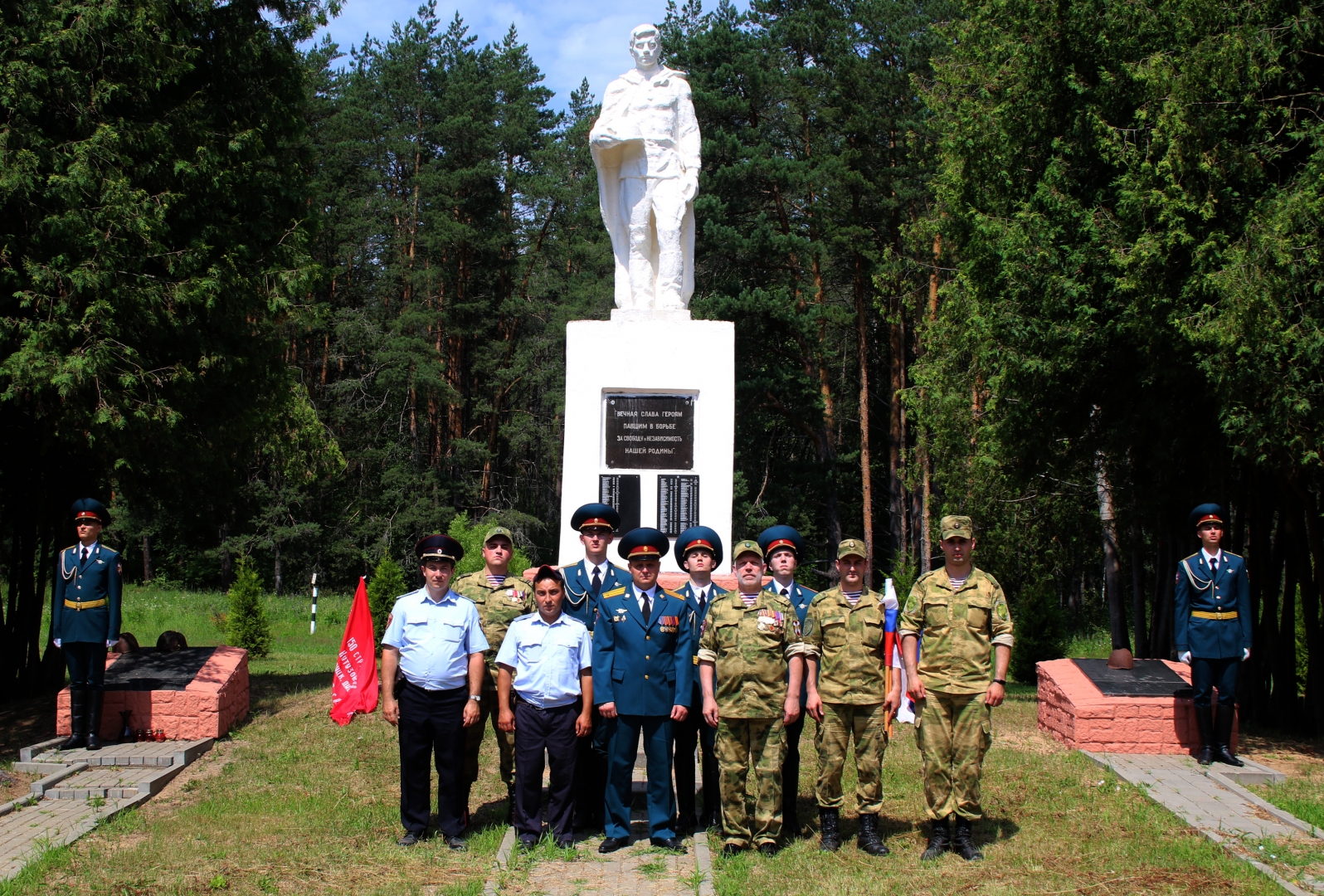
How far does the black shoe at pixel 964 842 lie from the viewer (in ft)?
18.4

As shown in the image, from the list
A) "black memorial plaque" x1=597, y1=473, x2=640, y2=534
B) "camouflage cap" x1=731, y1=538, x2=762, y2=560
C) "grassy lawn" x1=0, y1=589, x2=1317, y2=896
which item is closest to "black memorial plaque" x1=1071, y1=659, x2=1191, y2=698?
"grassy lawn" x1=0, y1=589, x2=1317, y2=896

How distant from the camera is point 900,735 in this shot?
29.9 feet

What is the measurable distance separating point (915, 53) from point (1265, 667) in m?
17.1

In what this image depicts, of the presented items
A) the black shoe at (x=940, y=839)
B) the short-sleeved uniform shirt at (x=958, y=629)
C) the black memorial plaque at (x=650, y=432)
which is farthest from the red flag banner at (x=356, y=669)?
the black shoe at (x=940, y=839)

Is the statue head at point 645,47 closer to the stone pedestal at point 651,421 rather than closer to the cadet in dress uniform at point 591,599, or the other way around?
the stone pedestal at point 651,421

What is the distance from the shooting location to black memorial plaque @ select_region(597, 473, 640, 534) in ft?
30.3

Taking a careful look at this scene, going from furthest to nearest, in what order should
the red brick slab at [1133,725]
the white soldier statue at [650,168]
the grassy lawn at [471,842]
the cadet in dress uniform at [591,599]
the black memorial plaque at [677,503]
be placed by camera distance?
the white soldier statue at [650,168], the black memorial plaque at [677,503], the red brick slab at [1133,725], the cadet in dress uniform at [591,599], the grassy lawn at [471,842]

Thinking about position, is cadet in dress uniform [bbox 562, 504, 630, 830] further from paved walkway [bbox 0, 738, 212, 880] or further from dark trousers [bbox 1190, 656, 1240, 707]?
dark trousers [bbox 1190, 656, 1240, 707]

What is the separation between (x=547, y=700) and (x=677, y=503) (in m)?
3.65

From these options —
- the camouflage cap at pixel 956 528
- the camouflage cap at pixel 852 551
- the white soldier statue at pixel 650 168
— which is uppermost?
the white soldier statue at pixel 650 168

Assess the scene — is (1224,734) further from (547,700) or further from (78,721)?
(78,721)

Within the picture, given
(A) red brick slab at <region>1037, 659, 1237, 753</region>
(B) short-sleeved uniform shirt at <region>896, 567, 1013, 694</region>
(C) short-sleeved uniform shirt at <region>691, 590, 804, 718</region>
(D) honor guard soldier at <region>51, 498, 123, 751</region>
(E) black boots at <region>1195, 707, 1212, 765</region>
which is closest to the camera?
(C) short-sleeved uniform shirt at <region>691, 590, 804, 718</region>

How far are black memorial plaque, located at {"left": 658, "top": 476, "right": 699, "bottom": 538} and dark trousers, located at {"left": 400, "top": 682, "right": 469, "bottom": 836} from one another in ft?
11.6

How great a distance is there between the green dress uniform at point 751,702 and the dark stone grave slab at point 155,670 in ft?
16.0
